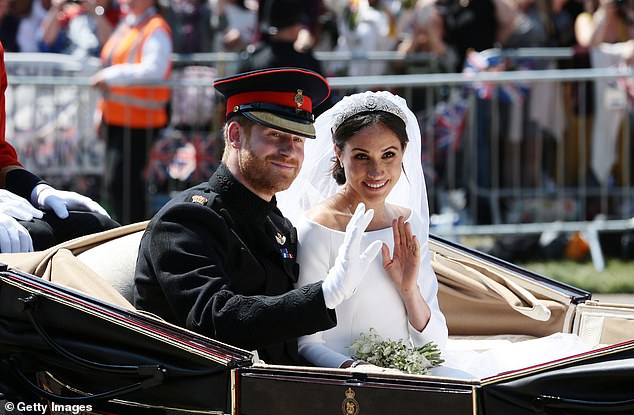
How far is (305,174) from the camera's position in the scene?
4.29 m

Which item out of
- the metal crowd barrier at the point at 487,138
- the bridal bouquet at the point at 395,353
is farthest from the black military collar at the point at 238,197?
the metal crowd barrier at the point at 487,138

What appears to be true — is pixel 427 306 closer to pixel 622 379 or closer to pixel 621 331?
pixel 621 331

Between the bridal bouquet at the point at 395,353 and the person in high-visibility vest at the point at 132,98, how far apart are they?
475 cm

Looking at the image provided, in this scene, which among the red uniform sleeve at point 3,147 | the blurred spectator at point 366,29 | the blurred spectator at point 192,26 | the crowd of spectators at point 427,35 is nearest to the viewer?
the red uniform sleeve at point 3,147

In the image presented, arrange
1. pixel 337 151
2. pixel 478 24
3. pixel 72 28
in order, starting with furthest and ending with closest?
pixel 72 28 → pixel 478 24 → pixel 337 151

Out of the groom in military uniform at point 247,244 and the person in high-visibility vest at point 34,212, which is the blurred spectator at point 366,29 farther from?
the groom in military uniform at point 247,244

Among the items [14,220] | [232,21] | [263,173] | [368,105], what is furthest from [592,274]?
[14,220]

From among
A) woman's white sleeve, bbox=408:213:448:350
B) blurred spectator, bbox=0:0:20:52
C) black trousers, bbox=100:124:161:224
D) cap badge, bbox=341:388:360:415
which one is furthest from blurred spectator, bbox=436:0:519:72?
cap badge, bbox=341:388:360:415

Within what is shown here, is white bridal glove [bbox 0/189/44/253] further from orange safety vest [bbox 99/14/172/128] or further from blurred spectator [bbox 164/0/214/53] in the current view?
blurred spectator [bbox 164/0/214/53]

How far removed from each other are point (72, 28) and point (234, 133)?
237 inches

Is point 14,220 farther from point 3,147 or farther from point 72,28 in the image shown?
point 72,28

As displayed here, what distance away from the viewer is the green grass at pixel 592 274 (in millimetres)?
7910

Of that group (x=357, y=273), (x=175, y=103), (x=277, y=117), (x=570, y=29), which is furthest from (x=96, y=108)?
(x=357, y=273)

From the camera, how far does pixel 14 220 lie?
3879 millimetres
